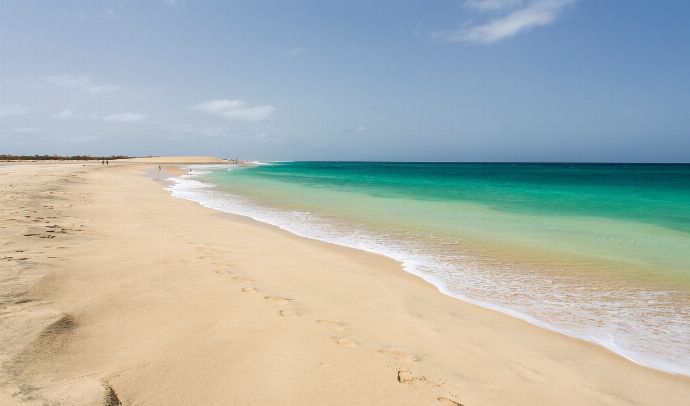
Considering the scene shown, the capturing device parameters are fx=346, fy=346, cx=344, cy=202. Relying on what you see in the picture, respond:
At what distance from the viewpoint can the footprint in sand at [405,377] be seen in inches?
96.2

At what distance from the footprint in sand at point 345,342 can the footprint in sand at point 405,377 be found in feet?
1.68

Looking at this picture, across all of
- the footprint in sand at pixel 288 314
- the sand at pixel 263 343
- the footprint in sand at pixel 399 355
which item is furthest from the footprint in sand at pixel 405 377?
the footprint in sand at pixel 288 314

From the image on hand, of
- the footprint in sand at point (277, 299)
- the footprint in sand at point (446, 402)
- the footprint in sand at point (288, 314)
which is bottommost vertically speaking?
the footprint in sand at point (446, 402)

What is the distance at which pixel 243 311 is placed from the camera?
3.50 meters

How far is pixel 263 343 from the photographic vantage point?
2.85 m

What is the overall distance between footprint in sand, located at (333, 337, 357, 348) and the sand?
0.06ft

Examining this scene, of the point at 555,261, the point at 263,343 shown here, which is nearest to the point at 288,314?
the point at 263,343

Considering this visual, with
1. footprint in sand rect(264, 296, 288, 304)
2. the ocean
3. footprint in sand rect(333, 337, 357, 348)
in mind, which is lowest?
the ocean

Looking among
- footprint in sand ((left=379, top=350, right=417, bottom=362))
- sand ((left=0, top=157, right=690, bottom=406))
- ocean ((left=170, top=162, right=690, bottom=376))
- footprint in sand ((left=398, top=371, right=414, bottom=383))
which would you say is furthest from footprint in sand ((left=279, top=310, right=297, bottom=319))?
ocean ((left=170, top=162, right=690, bottom=376))

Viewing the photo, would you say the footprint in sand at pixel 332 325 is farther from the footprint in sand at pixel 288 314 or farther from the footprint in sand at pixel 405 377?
the footprint in sand at pixel 405 377

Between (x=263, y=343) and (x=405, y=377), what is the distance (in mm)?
1169

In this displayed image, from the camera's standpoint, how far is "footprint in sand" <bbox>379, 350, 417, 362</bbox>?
2.76 meters

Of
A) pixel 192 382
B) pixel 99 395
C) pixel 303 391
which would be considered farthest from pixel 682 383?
pixel 99 395

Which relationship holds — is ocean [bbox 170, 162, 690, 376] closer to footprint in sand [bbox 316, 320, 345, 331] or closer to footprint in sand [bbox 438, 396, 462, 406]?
footprint in sand [bbox 316, 320, 345, 331]
